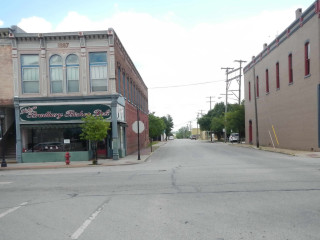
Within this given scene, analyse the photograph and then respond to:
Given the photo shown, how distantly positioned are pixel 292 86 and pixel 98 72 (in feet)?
58.0

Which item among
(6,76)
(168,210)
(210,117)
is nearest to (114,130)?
(6,76)

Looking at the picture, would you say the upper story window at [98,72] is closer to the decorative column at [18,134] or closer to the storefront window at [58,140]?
the storefront window at [58,140]

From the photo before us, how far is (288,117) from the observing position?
29734 millimetres

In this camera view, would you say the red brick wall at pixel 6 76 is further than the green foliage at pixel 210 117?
No

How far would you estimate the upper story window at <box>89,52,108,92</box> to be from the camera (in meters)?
22.8

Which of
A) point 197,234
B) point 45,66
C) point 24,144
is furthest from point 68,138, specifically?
point 197,234

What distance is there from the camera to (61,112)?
2250 centimetres

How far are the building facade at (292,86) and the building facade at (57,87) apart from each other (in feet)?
45.0

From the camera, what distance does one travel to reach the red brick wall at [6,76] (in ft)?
75.0

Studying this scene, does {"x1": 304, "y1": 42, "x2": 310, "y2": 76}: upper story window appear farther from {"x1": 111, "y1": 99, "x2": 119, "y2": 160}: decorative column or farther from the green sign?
the green sign

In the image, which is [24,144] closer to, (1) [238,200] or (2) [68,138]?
(2) [68,138]

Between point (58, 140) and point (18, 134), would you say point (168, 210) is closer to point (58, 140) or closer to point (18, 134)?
point (58, 140)

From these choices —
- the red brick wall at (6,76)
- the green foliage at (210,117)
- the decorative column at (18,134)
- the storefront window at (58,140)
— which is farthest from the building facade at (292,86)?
the green foliage at (210,117)

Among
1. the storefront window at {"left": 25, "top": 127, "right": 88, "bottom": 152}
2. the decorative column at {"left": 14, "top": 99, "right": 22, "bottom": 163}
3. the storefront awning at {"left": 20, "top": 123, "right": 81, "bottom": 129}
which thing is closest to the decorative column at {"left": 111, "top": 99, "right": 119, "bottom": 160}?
the storefront window at {"left": 25, "top": 127, "right": 88, "bottom": 152}
